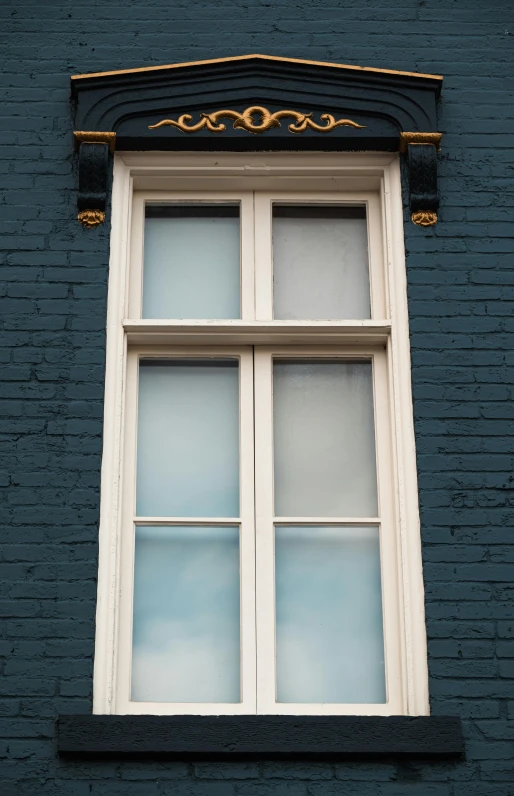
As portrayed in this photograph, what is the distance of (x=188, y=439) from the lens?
6.48 meters

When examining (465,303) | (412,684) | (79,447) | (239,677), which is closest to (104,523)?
(79,447)

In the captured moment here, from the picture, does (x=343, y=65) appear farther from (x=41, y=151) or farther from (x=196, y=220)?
(x=41, y=151)

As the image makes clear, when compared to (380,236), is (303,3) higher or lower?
higher

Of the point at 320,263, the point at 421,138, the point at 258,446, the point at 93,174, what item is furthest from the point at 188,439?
the point at 421,138

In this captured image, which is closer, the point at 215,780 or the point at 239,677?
the point at 215,780

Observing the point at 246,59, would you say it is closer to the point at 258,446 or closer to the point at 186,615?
the point at 258,446

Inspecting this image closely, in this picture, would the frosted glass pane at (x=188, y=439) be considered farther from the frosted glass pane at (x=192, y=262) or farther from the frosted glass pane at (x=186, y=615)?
the frosted glass pane at (x=192, y=262)

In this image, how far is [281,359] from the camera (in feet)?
21.7

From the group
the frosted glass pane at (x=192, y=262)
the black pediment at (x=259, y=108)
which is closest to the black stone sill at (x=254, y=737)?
the frosted glass pane at (x=192, y=262)

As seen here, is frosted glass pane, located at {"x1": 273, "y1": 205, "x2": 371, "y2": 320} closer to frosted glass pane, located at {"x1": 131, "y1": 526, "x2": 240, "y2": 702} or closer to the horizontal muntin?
the horizontal muntin

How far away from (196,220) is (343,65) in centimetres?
97

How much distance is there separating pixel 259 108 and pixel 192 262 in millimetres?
768

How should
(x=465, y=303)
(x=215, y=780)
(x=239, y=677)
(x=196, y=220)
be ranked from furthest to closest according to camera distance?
(x=196, y=220), (x=465, y=303), (x=239, y=677), (x=215, y=780)

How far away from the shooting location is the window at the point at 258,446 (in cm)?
602
